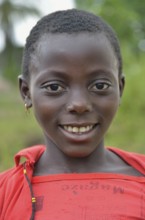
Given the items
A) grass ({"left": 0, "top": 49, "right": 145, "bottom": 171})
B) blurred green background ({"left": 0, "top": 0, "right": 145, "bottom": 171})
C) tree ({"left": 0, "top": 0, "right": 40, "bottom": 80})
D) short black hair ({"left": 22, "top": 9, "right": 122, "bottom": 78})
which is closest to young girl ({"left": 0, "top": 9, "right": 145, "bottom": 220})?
short black hair ({"left": 22, "top": 9, "right": 122, "bottom": 78})

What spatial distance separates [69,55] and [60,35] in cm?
11

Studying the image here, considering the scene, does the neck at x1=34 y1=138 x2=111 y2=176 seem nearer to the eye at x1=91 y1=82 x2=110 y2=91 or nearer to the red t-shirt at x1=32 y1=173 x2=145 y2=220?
the red t-shirt at x1=32 y1=173 x2=145 y2=220

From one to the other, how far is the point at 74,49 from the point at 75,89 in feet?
0.47

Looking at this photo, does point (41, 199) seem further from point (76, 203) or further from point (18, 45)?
point (18, 45)

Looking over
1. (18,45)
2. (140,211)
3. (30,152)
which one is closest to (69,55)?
(30,152)

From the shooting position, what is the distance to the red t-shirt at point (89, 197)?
6.12ft

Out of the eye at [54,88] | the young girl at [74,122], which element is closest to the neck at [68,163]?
the young girl at [74,122]

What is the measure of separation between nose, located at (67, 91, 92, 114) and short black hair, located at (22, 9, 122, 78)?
9.8 inches

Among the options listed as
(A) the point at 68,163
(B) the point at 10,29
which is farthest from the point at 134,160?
(B) the point at 10,29

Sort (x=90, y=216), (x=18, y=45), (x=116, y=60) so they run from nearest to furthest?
(x=90, y=216)
(x=116, y=60)
(x=18, y=45)

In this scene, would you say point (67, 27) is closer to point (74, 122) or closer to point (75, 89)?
point (75, 89)

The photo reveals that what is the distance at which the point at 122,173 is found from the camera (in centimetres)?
203

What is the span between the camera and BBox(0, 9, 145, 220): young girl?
1858mm

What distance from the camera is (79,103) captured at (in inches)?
71.4
